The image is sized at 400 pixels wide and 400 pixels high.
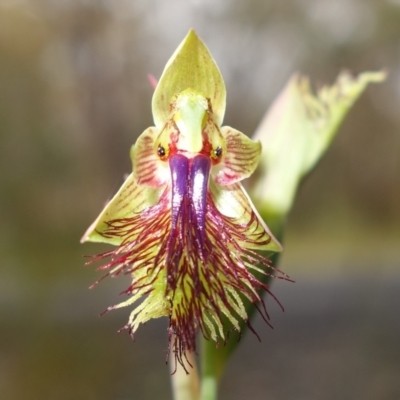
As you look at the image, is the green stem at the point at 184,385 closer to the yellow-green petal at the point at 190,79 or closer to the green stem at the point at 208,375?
the green stem at the point at 208,375

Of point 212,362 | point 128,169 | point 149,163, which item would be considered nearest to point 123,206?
point 149,163

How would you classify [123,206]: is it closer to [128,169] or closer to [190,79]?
[190,79]

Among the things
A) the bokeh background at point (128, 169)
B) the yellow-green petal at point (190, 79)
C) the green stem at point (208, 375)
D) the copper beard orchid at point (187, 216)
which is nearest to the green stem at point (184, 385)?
the green stem at point (208, 375)

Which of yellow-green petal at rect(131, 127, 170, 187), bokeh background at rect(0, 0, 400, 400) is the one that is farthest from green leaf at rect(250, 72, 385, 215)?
bokeh background at rect(0, 0, 400, 400)

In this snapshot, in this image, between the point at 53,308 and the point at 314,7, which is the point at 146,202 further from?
the point at 314,7

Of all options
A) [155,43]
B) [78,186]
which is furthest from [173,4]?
[78,186]

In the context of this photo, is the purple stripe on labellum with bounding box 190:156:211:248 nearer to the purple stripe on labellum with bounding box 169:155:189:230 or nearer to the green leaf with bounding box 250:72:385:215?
the purple stripe on labellum with bounding box 169:155:189:230
